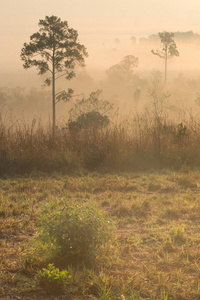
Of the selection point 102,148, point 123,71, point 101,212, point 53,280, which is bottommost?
point 53,280

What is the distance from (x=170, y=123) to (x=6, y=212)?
5200 mm

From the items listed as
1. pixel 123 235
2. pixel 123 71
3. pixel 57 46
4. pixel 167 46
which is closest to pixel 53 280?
pixel 123 235

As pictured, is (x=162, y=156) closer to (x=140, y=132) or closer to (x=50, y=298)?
(x=140, y=132)

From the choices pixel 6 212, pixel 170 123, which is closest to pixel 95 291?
pixel 6 212

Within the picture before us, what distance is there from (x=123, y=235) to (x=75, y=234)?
944 millimetres

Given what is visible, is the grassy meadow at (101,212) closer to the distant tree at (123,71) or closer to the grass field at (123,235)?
the grass field at (123,235)

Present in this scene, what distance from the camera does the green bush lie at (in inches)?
128

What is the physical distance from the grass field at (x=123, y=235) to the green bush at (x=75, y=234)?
0.13 meters

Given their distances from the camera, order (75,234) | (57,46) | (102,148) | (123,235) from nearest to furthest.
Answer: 1. (75,234)
2. (123,235)
3. (102,148)
4. (57,46)

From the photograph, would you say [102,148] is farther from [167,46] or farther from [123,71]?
[123,71]

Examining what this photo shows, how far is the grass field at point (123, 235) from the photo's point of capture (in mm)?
2953

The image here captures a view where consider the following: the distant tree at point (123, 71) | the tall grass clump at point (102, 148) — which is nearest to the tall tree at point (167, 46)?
the distant tree at point (123, 71)

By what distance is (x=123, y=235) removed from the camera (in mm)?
4051

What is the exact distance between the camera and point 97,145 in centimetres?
770
